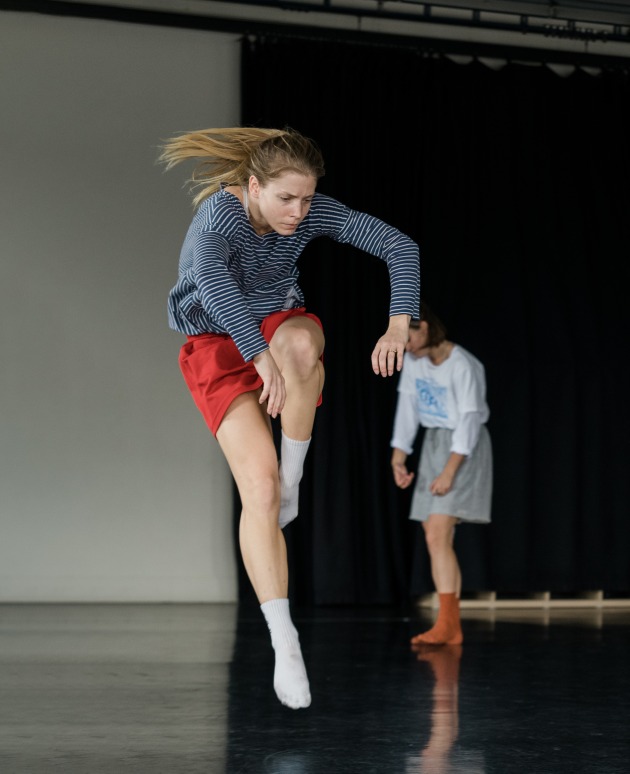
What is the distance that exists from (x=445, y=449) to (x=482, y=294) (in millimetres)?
1947

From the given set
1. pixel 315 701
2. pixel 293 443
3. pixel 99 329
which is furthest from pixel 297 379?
pixel 99 329

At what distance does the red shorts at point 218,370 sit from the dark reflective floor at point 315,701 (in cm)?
73

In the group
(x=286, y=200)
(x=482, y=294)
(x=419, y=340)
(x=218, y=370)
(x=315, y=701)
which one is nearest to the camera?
(x=286, y=200)

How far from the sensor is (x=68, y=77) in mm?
6035

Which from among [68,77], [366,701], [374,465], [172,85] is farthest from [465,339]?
[366,701]

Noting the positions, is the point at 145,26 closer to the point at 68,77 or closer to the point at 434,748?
the point at 68,77

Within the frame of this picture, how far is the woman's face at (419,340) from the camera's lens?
4.31 metres

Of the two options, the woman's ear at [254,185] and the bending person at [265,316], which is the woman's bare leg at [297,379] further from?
the woman's ear at [254,185]

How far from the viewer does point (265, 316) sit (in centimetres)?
259

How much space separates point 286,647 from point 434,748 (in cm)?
43

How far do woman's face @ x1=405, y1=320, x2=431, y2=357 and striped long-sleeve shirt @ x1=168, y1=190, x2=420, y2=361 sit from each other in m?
1.72

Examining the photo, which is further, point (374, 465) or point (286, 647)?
point (374, 465)

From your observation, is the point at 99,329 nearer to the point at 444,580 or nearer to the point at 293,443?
the point at 444,580

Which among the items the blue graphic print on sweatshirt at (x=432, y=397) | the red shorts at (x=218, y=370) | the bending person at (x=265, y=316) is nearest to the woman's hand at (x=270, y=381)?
the bending person at (x=265, y=316)
